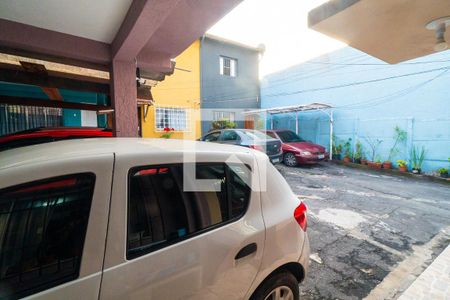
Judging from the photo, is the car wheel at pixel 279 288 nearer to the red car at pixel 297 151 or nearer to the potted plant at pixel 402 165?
the red car at pixel 297 151

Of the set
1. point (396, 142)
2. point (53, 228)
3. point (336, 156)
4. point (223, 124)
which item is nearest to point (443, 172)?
point (396, 142)

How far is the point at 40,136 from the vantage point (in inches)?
116

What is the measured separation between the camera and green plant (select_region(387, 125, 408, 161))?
352 inches

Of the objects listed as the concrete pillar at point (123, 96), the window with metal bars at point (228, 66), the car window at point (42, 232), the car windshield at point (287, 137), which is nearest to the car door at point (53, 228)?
the car window at point (42, 232)

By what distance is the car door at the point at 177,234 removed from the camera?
3.68ft

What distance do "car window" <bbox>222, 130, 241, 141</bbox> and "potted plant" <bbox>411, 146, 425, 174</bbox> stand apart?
6496mm

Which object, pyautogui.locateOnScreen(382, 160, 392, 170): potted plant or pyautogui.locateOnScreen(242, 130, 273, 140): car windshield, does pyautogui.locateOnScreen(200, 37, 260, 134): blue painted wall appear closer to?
pyautogui.locateOnScreen(242, 130, 273, 140): car windshield

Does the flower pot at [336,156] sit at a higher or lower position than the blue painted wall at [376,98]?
lower

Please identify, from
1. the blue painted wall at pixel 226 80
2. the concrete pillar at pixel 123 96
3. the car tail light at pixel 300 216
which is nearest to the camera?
the car tail light at pixel 300 216

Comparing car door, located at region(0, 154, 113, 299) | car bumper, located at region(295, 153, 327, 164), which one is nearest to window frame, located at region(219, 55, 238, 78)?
car bumper, located at region(295, 153, 327, 164)

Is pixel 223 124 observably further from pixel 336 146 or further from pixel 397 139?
pixel 397 139

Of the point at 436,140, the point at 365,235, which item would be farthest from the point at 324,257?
the point at 436,140

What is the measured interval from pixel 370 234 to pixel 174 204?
3.68 m

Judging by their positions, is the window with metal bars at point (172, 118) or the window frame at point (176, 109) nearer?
the window frame at point (176, 109)
